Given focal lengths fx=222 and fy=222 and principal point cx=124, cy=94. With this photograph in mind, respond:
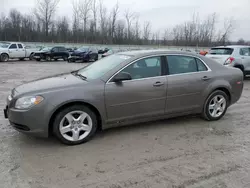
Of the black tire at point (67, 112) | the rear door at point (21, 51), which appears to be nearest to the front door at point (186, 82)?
the black tire at point (67, 112)

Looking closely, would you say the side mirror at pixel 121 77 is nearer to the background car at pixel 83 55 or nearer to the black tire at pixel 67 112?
the black tire at pixel 67 112

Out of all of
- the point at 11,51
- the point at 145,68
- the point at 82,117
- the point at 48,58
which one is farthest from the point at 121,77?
the point at 48,58

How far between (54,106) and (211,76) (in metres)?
3.20

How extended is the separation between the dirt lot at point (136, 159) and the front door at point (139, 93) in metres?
0.43

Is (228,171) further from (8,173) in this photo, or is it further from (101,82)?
(8,173)

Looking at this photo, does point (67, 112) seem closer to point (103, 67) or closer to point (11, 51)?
point (103, 67)

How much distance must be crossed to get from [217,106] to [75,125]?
3094mm

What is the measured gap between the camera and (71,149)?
3.53 metres

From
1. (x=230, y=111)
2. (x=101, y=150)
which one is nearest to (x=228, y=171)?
(x=101, y=150)

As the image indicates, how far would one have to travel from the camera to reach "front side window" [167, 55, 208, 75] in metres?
4.38

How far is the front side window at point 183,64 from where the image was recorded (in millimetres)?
4375

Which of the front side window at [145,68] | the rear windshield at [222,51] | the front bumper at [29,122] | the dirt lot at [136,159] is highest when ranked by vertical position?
the rear windshield at [222,51]

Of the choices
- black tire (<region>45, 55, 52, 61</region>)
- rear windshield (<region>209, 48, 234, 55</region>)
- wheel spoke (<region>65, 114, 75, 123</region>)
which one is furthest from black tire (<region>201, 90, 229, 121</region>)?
black tire (<region>45, 55, 52, 61</region>)

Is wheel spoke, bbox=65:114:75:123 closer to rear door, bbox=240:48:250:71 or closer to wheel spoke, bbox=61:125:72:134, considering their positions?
wheel spoke, bbox=61:125:72:134
